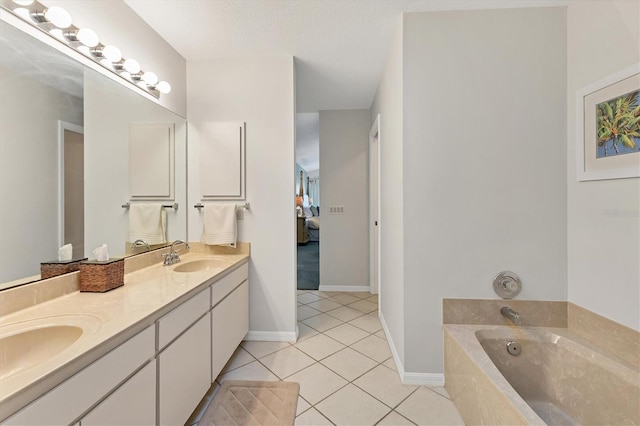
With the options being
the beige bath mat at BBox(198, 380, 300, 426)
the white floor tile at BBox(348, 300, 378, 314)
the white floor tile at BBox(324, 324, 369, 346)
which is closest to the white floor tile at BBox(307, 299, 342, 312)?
the white floor tile at BBox(348, 300, 378, 314)

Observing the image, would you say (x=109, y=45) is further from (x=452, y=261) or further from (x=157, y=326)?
(x=452, y=261)

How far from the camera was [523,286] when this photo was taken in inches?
65.9

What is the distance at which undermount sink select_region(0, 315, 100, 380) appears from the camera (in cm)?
88

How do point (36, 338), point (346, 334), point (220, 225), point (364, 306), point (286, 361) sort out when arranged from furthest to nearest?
point (364, 306) → point (346, 334) → point (220, 225) → point (286, 361) → point (36, 338)

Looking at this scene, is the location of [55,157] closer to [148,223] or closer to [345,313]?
[148,223]

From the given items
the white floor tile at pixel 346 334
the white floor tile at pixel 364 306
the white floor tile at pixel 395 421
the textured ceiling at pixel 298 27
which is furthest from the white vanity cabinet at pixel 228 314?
the textured ceiling at pixel 298 27

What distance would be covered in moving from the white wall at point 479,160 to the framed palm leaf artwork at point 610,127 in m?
0.11

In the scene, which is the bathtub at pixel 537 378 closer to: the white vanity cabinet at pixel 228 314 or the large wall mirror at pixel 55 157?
the white vanity cabinet at pixel 228 314

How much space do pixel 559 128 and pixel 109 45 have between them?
2.76 meters

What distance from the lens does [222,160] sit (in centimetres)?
225

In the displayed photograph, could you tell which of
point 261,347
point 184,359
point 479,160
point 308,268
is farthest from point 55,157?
point 308,268

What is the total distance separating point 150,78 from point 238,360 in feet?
6.92

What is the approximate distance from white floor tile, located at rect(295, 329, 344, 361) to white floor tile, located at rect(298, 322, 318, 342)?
0.16 ft

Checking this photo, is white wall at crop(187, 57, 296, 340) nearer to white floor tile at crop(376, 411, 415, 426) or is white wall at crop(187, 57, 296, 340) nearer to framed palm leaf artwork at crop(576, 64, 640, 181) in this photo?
white floor tile at crop(376, 411, 415, 426)
